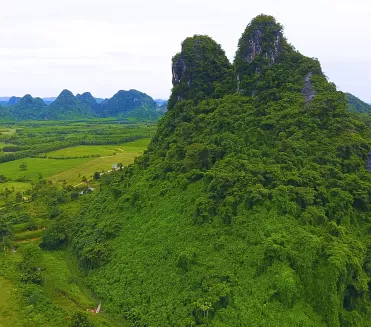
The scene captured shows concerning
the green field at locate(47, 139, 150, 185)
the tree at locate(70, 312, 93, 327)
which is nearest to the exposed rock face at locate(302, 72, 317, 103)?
the tree at locate(70, 312, 93, 327)

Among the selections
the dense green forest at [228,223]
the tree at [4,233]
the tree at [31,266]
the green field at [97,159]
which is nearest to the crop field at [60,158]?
the green field at [97,159]

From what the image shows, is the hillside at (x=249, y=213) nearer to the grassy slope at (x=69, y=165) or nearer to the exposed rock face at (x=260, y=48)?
the exposed rock face at (x=260, y=48)

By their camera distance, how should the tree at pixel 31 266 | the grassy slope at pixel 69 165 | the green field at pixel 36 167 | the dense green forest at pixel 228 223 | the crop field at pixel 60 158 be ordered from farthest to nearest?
1. the green field at pixel 36 167
2. the grassy slope at pixel 69 165
3. the crop field at pixel 60 158
4. the tree at pixel 31 266
5. the dense green forest at pixel 228 223

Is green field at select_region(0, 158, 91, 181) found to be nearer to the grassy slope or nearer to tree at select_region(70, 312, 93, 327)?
the grassy slope

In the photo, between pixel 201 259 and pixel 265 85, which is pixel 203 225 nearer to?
pixel 201 259

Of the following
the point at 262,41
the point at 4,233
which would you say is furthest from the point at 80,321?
the point at 262,41

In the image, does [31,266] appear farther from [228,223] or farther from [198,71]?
[198,71]
